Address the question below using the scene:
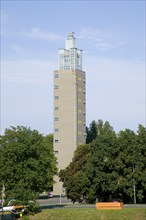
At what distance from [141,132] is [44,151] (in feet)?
53.1

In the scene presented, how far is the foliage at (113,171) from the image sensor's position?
63.9 metres

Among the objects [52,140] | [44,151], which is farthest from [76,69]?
[44,151]

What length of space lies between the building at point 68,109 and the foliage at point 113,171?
44.1 meters

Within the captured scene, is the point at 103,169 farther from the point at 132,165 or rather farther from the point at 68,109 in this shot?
the point at 68,109

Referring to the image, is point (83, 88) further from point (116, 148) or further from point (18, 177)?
point (18, 177)

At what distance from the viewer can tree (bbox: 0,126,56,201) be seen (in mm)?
55406

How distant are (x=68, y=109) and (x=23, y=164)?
6147cm

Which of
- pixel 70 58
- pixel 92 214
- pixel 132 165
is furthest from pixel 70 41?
Result: pixel 92 214

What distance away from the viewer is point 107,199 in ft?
227

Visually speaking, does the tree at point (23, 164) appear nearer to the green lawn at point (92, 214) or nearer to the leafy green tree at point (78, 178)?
the green lawn at point (92, 214)

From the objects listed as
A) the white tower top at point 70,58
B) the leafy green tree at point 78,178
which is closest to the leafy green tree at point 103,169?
the leafy green tree at point 78,178

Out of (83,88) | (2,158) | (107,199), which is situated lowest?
(107,199)

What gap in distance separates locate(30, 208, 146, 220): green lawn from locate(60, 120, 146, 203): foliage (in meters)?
12.0

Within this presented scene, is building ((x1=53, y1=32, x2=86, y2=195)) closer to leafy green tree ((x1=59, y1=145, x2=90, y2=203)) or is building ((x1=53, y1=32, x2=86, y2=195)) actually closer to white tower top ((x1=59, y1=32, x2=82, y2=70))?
white tower top ((x1=59, y1=32, x2=82, y2=70))
